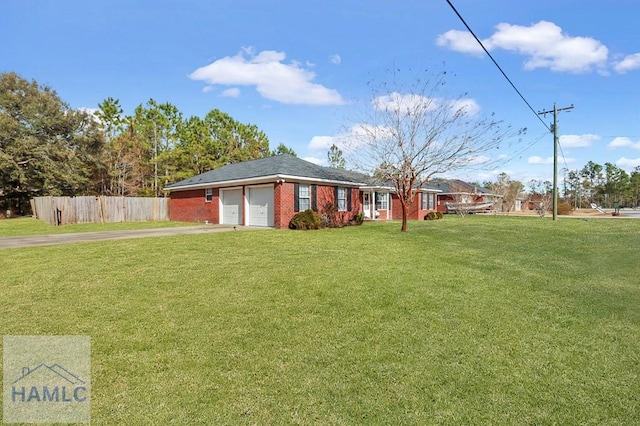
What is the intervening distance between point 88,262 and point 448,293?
25.1ft

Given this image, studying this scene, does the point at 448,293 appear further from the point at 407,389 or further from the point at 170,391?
the point at 170,391

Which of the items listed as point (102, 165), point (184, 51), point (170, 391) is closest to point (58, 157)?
point (102, 165)

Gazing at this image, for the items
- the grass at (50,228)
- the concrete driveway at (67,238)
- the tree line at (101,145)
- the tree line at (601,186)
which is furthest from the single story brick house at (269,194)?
the tree line at (601,186)

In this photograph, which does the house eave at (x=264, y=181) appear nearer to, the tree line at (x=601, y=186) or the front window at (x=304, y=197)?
the front window at (x=304, y=197)

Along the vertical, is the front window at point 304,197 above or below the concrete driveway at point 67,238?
above

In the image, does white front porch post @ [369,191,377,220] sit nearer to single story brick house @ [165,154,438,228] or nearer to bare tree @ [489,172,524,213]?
single story brick house @ [165,154,438,228]

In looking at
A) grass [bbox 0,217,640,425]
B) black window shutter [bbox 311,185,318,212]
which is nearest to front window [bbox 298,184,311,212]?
black window shutter [bbox 311,185,318,212]

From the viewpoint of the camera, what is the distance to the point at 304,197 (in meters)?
17.2

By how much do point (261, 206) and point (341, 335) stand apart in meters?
14.4

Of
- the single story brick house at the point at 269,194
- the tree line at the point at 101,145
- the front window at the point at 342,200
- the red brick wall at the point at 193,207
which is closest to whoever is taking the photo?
the single story brick house at the point at 269,194

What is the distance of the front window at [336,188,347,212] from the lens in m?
19.2

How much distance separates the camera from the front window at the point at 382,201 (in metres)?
24.5

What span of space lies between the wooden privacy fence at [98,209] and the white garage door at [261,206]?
360 inches

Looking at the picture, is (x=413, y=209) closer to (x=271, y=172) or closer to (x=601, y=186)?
(x=271, y=172)
